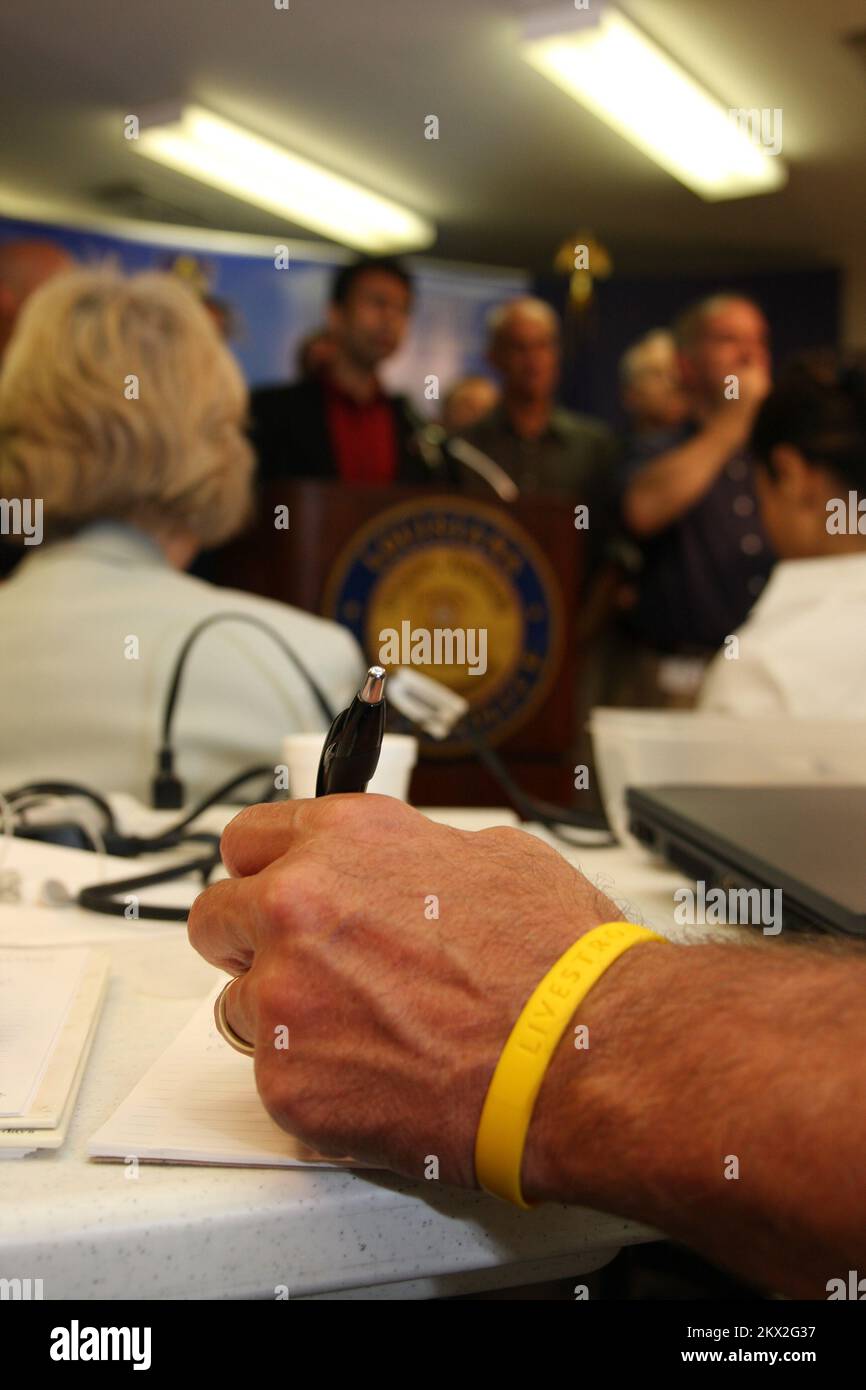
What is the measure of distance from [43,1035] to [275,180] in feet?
13.1

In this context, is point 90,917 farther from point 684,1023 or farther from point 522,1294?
point 684,1023

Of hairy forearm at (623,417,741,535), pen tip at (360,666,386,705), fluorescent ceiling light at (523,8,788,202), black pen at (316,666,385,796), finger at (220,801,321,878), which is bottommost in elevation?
finger at (220,801,321,878)

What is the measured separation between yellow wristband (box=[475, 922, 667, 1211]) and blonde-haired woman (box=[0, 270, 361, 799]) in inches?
33.1

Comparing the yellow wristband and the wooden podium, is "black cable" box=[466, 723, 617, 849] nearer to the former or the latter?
the yellow wristband

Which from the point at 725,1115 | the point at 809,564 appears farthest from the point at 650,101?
the point at 725,1115

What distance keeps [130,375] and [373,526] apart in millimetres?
467

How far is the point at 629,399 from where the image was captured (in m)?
3.95

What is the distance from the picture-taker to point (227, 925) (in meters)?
0.37

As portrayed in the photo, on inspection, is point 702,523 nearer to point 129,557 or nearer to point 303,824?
point 129,557

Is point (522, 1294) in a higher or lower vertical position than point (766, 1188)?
lower

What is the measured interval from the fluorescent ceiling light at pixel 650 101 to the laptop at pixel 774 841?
103 inches

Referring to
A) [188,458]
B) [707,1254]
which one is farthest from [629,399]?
[707,1254]

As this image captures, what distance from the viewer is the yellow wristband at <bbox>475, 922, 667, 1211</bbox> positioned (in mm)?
313

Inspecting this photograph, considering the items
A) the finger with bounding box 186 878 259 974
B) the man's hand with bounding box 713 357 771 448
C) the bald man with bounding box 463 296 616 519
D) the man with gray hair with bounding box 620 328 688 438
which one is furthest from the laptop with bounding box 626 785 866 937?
the man with gray hair with bounding box 620 328 688 438
